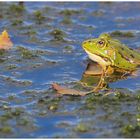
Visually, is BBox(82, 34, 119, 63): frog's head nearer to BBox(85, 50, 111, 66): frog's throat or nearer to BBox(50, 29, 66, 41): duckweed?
BBox(85, 50, 111, 66): frog's throat

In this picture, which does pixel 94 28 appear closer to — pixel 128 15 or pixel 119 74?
pixel 128 15

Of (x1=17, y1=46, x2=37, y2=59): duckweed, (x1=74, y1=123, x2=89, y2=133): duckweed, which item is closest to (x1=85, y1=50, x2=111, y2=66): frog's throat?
(x1=17, y1=46, x2=37, y2=59): duckweed

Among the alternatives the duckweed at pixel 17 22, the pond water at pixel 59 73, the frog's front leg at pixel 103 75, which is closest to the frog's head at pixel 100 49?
the frog's front leg at pixel 103 75

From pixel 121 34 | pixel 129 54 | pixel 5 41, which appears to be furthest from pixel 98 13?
pixel 129 54

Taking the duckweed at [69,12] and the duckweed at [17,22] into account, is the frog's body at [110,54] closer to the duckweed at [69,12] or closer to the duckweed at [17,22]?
the duckweed at [17,22]

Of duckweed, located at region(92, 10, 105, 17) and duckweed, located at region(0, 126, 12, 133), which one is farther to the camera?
duckweed, located at region(92, 10, 105, 17)

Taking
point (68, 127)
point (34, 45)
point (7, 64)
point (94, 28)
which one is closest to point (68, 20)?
point (94, 28)
